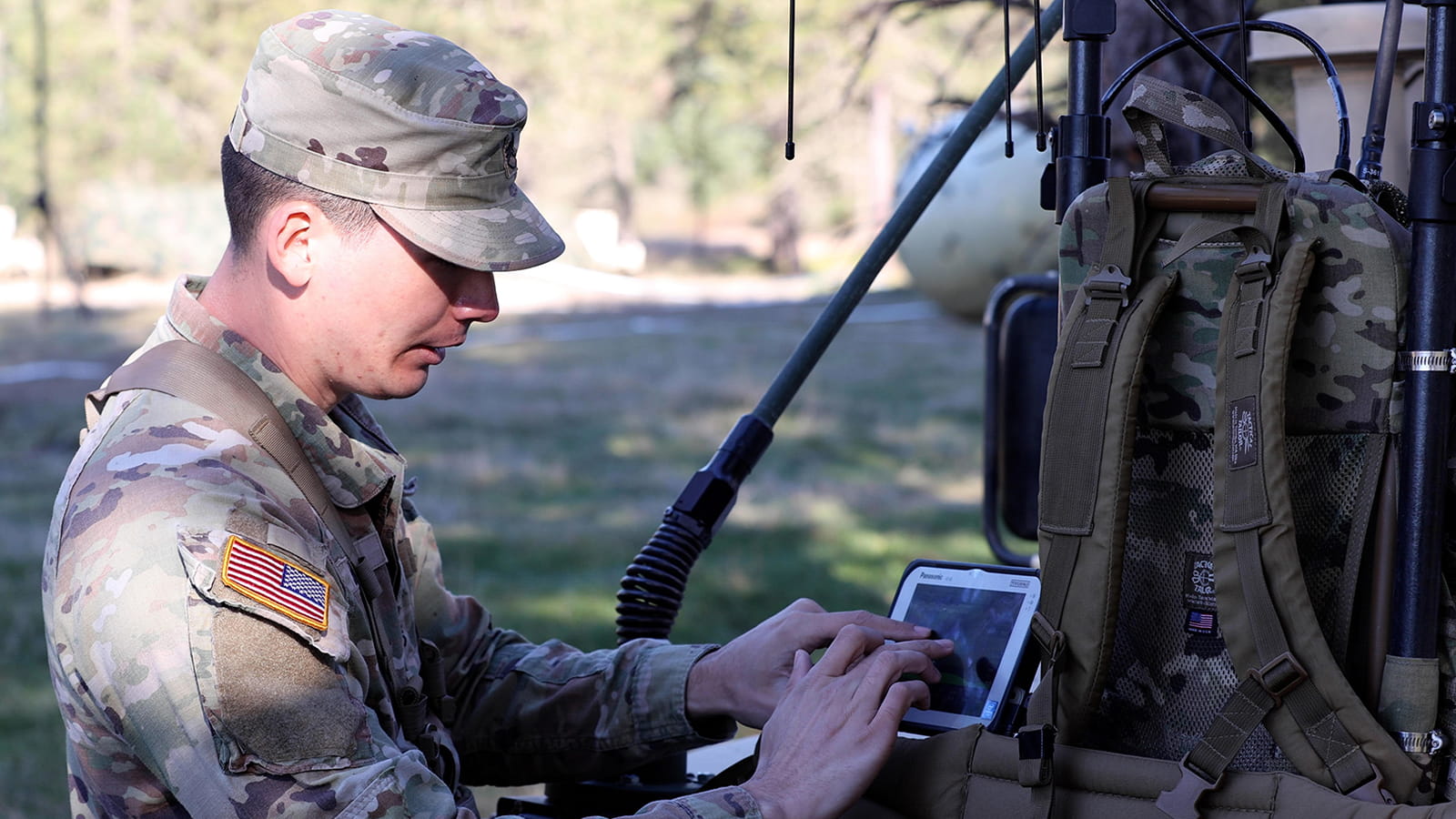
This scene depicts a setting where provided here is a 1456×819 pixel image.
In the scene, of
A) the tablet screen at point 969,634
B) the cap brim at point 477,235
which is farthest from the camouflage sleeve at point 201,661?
the tablet screen at point 969,634

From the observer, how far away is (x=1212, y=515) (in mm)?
1683

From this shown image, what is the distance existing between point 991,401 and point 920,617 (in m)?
1.19

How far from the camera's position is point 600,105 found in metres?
25.6

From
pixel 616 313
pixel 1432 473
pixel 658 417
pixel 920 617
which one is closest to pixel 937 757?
pixel 920 617

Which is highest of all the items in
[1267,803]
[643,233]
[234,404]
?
[234,404]

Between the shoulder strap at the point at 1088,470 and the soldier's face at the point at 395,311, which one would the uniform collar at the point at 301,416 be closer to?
the soldier's face at the point at 395,311

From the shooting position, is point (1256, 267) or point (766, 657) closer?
point (1256, 267)

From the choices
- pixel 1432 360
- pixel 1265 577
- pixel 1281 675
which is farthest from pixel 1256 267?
pixel 1281 675

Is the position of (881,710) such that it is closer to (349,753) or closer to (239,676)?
(349,753)

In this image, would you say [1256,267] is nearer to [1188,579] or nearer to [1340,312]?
[1340,312]

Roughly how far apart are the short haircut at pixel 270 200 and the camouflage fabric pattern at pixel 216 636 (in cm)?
14

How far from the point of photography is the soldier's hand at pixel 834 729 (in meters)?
→ 1.66

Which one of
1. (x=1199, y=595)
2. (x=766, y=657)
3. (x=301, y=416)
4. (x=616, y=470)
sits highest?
(x=301, y=416)

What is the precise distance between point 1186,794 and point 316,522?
40.1 inches
